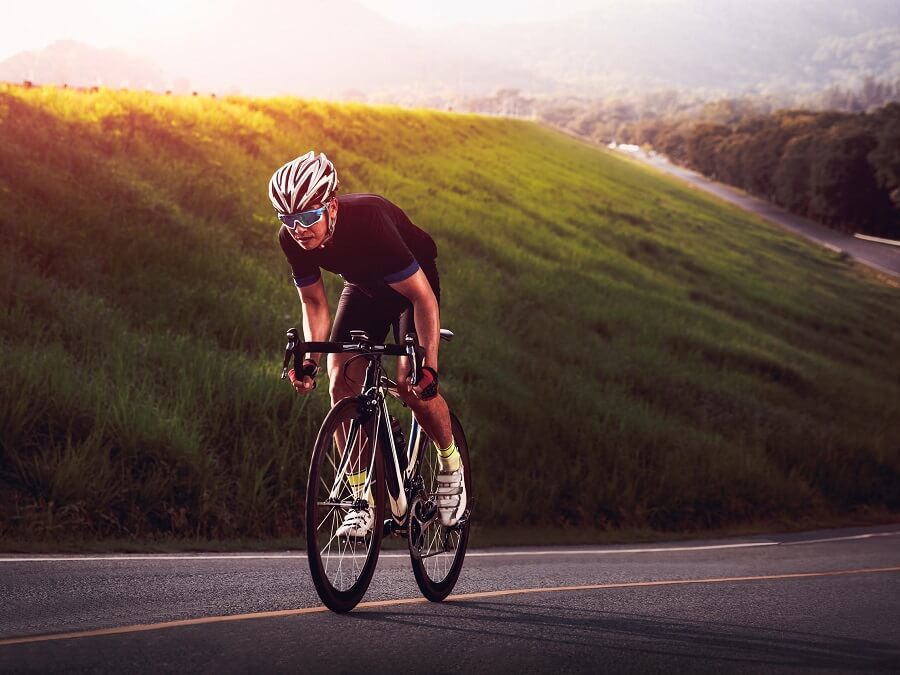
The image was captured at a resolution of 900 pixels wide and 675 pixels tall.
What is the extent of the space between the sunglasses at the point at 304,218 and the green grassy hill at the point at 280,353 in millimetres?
5436

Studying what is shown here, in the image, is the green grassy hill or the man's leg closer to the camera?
the man's leg

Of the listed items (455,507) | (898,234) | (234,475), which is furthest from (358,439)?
(898,234)

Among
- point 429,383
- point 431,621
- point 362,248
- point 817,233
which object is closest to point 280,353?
point 431,621

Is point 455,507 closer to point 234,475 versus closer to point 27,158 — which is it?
point 234,475

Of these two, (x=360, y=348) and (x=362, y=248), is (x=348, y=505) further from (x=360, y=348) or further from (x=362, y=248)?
(x=362, y=248)

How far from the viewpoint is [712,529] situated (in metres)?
17.3

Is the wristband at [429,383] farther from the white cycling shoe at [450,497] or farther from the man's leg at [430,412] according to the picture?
the white cycling shoe at [450,497]

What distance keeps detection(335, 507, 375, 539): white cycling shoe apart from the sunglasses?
1.50 metres

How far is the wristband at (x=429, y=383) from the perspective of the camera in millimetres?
6270

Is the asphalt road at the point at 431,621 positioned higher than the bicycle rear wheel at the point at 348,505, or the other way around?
→ the bicycle rear wheel at the point at 348,505

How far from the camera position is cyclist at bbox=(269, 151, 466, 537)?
5.97 meters

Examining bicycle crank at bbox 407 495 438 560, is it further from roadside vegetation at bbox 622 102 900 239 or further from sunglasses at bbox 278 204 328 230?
roadside vegetation at bbox 622 102 900 239

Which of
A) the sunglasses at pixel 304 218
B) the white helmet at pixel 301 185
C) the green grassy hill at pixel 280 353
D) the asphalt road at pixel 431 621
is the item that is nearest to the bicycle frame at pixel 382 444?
the asphalt road at pixel 431 621

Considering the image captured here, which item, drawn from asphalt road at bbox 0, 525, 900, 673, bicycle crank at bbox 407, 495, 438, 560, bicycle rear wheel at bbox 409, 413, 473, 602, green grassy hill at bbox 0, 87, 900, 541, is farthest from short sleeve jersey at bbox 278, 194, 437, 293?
green grassy hill at bbox 0, 87, 900, 541
